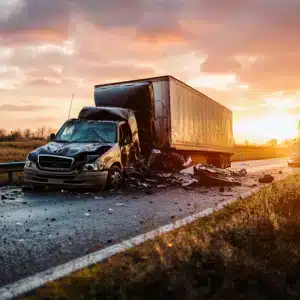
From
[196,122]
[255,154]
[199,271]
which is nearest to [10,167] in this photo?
[196,122]

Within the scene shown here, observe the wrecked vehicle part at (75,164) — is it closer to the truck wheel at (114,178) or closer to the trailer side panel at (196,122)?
the truck wheel at (114,178)

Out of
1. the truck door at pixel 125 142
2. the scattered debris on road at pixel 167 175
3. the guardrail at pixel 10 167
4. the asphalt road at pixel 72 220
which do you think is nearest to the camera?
the asphalt road at pixel 72 220

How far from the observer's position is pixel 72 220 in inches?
286

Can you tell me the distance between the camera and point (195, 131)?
828 inches

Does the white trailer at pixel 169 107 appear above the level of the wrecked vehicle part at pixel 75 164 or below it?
above

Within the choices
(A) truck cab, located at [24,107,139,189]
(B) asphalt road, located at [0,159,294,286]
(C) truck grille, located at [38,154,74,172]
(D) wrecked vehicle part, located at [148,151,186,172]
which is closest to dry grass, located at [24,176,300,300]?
(B) asphalt road, located at [0,159,294,286]

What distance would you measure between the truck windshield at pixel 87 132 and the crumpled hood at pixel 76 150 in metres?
0.53

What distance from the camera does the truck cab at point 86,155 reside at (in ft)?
40.2

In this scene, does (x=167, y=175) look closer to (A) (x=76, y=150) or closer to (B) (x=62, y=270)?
(A) (x=76, y=150)

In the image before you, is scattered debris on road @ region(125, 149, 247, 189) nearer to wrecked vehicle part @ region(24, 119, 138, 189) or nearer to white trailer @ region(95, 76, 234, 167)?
white trailer @ region(95, 76, 234, 167)

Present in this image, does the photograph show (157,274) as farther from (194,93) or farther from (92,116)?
(194,93)

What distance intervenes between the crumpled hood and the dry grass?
7097 mm

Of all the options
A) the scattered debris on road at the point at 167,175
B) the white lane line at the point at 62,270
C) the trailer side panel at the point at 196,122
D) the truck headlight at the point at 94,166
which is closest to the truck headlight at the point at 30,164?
the truck headlight at the point at 94,166

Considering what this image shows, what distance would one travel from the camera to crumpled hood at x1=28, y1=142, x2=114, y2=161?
1237 centimetres
